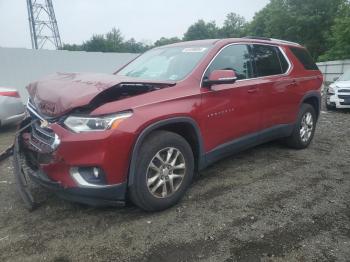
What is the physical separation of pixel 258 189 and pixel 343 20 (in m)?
33.4

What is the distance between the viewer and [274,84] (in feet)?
16.8

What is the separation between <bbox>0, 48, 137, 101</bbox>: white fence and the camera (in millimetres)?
12305

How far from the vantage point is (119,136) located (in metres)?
3.22

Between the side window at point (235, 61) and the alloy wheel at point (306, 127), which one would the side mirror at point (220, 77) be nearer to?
the side window at point (235, 61)

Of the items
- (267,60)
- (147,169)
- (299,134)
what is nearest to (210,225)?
(147,169)

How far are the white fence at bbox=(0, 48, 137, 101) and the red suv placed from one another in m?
8.79

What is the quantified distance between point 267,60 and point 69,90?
3.04 meters

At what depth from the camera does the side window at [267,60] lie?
502 centimetres

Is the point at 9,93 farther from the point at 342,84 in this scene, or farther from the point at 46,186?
the point at 342,84

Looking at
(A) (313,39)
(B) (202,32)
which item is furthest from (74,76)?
(B) (202,32)

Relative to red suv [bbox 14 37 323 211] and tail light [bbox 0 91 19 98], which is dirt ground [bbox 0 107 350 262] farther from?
tail light [bbox 0 91 19 98]

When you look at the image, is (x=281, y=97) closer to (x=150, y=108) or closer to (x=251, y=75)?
(x=251, y=75)

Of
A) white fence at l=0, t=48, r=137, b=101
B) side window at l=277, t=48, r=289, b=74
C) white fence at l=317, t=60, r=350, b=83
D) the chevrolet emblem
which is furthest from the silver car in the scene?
white fence at l=317, t=60, r=350, b=83

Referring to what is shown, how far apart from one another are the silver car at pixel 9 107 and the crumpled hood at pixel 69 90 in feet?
13.3
